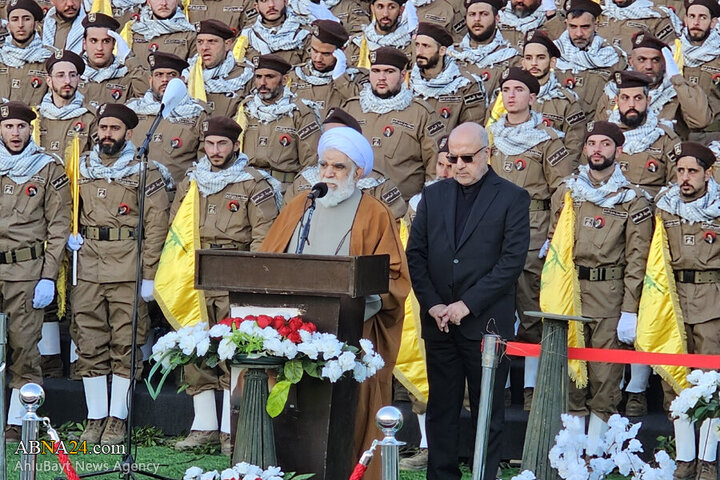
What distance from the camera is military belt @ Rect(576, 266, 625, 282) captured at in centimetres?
824

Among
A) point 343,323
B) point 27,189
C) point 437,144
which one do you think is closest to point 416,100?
point 437,144

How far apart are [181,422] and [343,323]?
380 cm

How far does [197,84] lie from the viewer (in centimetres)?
1071

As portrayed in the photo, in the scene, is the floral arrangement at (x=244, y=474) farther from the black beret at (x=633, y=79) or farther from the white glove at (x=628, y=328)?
the black beret at (x=633, y=79)

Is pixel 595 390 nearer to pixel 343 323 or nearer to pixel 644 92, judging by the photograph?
pixel 644 92

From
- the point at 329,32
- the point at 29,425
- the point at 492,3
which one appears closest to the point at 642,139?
the point at 492,3

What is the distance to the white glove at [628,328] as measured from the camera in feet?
26.4

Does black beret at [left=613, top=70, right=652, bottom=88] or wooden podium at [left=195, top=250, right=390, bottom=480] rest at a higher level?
black beret at [left=613, top=70, right=652, bottom=88]

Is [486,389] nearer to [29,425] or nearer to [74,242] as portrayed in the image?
[29,425]

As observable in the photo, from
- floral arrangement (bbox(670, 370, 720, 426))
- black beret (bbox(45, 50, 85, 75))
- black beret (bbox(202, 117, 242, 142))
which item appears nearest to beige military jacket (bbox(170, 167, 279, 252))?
black beret (bbox(202, 117, 242, 142))

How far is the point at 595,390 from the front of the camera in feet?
26.6

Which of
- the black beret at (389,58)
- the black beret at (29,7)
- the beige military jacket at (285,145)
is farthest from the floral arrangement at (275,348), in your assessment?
the black beret at (29,7)

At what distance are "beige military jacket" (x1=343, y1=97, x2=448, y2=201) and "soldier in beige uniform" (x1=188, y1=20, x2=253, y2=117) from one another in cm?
174

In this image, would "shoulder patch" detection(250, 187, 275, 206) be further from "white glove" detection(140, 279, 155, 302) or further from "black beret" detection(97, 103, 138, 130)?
"black beret" detection(97, 103, 138, 130)
